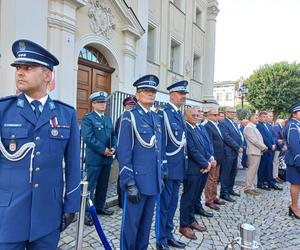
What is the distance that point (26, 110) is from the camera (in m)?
2.02

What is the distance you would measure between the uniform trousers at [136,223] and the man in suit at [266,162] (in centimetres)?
551

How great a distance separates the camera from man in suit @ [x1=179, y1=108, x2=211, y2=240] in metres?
4.48

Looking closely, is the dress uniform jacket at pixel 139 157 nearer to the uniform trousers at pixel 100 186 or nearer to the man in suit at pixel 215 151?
the uniform trousers at pixel 100 186

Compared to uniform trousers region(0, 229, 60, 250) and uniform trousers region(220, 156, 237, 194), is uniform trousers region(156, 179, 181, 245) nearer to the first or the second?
uniform trousers region(0, 229, 60, 250)

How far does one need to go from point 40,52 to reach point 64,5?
6314 mm

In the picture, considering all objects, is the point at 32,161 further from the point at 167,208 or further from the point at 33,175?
the point at 167,208

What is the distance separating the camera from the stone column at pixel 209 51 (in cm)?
1862

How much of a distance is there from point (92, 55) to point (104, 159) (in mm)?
5675

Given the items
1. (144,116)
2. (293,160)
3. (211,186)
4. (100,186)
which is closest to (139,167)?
(144,116)


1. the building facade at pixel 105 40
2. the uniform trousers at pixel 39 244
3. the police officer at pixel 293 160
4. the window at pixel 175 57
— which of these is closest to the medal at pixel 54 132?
the building facade at pixel 105 40

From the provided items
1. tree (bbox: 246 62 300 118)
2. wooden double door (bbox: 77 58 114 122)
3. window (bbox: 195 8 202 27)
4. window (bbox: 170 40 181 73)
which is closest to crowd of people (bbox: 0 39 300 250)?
wooden double door (bbox: 77 58 114 122)

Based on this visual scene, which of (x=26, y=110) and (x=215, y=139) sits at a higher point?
(x=26, y=110)

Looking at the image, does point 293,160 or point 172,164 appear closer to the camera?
point 172,164

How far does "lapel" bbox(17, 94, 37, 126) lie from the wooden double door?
7309 millimetres
